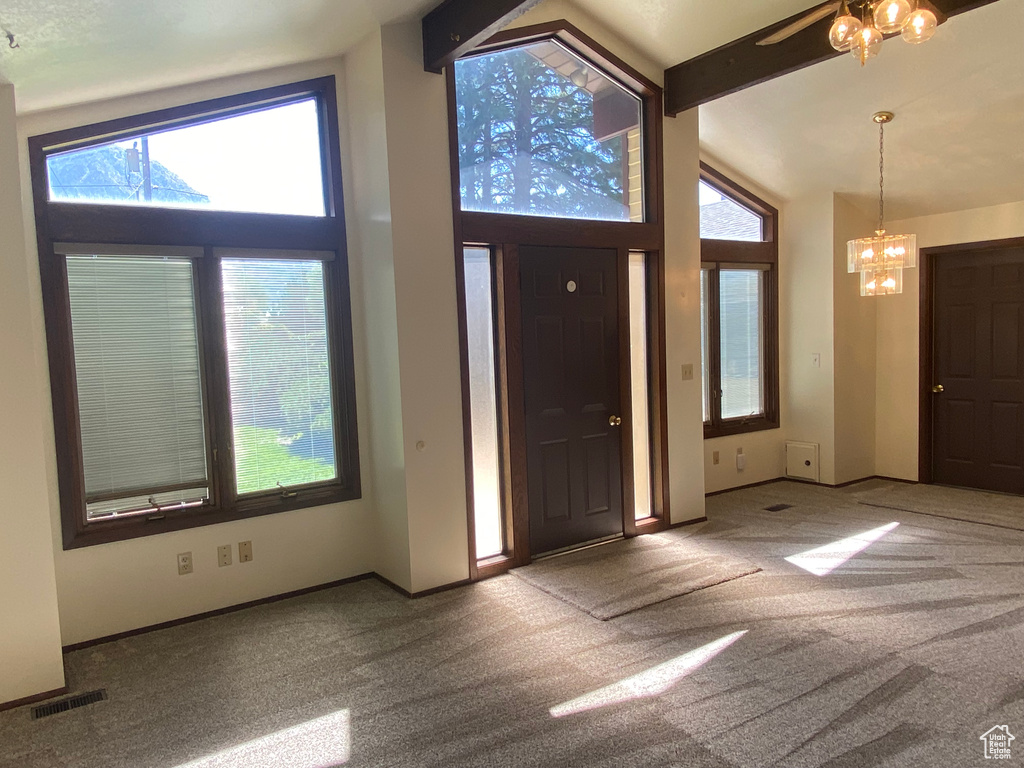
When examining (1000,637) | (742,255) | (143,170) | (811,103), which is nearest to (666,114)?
(811,103)

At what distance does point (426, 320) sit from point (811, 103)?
10.4 feet

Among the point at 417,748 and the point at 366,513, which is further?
the point at 366,513

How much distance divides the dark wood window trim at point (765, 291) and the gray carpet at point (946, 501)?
102 cm

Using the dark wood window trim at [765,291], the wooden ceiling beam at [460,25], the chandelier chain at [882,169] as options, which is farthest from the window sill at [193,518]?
the chandelier chain at [882,169]

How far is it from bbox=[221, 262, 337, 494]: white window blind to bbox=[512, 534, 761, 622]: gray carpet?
146 centimetres

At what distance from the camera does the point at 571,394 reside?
14.3ft

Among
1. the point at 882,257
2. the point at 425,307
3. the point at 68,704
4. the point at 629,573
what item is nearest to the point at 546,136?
the point at 425,307

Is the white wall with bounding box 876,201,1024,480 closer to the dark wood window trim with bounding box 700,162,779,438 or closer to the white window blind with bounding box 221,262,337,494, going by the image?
the dark wood window trim with bounding box 700,162,779,438

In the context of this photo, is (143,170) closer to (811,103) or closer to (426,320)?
(426,320)

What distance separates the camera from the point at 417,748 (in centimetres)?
238

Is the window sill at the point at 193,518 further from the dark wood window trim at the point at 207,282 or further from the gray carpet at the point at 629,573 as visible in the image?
the gray carpet at the point at 629,573

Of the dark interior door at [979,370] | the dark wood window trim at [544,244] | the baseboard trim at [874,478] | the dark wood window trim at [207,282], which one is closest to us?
the dark wood window trim at [207,282]

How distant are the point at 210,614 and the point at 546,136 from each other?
11.2 feet

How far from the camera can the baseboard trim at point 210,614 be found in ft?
10.8
